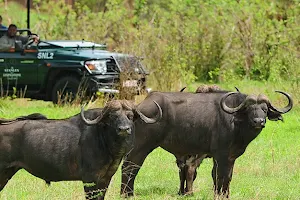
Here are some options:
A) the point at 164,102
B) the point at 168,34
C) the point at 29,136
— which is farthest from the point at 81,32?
the point at 29,136

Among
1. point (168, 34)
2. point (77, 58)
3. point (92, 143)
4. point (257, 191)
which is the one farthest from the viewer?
point (168, 34)

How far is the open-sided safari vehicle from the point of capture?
69.4ft

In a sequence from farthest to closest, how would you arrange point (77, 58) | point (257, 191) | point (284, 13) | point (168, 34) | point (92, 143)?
point (284, 13) → point (168, 34) → point (77, 58) → point (257, 191) → point (92, 143)

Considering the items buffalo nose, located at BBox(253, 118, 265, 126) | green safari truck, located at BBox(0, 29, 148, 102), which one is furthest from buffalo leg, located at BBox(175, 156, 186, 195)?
green safari truck, located at BBox(0, 29, 148, 102)

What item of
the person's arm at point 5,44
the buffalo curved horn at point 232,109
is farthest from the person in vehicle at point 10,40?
the buffalo curved horn at point 232,109

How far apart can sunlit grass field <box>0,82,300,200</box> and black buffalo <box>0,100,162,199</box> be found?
19.5 inches

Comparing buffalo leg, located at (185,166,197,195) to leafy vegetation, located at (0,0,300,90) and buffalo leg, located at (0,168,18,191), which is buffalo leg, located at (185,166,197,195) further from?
leafy vegetation, located at (0,0,300,90)

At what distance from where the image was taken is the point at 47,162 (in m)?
10.1

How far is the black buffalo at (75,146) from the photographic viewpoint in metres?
9.84

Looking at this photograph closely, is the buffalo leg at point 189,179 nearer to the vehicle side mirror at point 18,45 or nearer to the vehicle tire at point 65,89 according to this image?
the vehicle tire at point 65,89

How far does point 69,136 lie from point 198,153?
2520 mm

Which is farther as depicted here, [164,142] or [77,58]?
[77,58]

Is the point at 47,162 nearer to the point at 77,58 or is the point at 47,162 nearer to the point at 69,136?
the point at 69,136

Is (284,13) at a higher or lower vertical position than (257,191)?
higher
